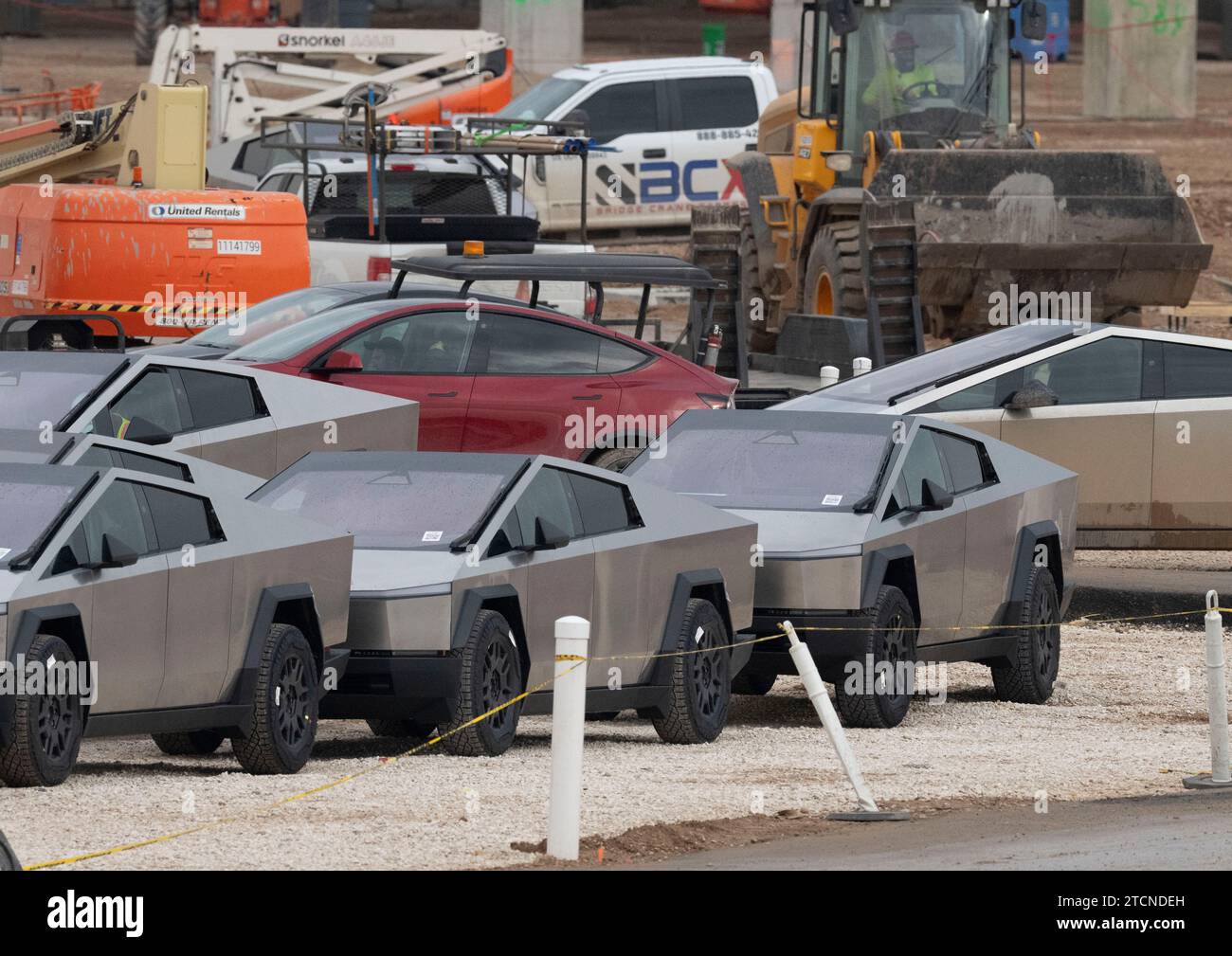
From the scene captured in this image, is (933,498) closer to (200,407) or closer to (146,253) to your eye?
(200,407)

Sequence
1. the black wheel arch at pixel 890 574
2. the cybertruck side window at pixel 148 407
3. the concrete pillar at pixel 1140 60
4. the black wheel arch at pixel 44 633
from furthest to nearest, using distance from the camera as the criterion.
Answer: the concrete pillar at pixel 1140 60 → the cybertruck side window at pixel 148 407 → the black wheel arch at pixel 890 574 → the black wheel arch at pixel 44 633

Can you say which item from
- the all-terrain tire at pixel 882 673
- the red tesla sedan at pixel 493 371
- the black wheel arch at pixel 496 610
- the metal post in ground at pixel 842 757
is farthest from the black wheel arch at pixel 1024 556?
the metal post in ground at pixel 842 757

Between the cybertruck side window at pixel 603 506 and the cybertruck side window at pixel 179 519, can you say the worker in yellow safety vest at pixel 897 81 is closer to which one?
the cybertruck side window at pixel 603 506

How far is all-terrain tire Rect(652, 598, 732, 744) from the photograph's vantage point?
12.4m

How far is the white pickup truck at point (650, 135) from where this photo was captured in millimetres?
32000

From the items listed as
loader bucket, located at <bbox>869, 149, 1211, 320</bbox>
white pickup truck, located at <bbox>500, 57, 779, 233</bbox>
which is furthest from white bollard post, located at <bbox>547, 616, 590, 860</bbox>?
white pickup truck, located at <bbox>500, 57, 779, 233</bbox>

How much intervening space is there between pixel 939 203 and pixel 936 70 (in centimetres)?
294

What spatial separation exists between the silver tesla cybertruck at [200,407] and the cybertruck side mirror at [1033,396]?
370 centimetres

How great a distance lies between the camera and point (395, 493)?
12258mm

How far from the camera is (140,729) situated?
10.5 metres

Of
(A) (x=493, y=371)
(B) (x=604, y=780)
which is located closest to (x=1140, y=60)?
(A) (x=493, y=371)

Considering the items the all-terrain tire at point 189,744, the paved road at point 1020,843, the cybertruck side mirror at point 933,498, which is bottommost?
the all-terrain tire at point 189,744

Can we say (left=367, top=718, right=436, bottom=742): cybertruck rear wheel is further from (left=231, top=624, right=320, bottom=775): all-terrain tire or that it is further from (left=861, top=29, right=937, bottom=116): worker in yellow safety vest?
(left=861, top=29, right=937, bottom=116): worker in yellow safety vest

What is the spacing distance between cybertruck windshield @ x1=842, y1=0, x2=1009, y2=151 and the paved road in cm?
1389
